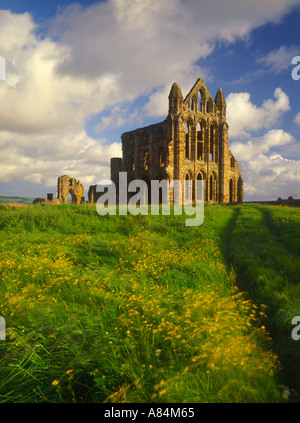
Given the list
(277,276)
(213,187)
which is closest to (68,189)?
(213,187)

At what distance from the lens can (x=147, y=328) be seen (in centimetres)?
469

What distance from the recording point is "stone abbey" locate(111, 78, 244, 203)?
1364 inches

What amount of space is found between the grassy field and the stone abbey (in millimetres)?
25548

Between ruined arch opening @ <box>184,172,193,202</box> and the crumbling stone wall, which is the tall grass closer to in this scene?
ruined arch opening @ <box>184,172,193,202</box>

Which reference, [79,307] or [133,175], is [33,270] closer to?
[79,307]

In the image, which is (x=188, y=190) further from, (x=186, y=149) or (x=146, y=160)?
(x=146, y=160)

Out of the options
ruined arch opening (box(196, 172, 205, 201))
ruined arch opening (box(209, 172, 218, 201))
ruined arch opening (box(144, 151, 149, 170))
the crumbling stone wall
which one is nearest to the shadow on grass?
ruined arch opening (box(196, 172, 205, 201))

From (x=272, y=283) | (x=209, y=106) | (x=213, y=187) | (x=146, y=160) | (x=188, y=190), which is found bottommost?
(x=272, y=283)

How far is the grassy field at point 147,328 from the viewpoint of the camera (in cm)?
368

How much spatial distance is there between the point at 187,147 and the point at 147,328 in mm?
35101

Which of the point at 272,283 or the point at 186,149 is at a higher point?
the point at 186,149
